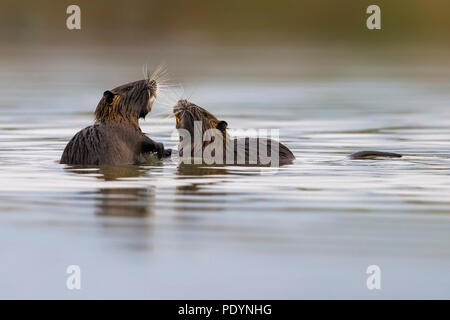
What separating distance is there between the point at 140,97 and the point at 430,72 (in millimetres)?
17699

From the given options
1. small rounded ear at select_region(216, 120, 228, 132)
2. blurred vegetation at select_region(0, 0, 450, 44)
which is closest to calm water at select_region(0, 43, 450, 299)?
small rounded ear at select_region(216, 120, 228, 132)

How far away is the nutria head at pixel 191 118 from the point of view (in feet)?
43.5

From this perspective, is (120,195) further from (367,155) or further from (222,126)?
(367,155)

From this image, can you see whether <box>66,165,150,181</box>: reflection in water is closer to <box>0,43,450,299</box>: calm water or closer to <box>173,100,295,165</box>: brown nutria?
<box>0,43,450,299</box>: calm water

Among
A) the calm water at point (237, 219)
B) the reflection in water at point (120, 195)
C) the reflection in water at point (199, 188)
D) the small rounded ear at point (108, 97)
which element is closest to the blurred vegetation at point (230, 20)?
the calm water at point (237, 219)

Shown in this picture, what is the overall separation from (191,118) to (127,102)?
0.65m

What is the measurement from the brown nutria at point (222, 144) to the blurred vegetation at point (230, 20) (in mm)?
29746

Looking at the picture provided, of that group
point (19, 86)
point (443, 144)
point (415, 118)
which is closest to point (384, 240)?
point (443, 144)

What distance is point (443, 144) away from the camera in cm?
1473

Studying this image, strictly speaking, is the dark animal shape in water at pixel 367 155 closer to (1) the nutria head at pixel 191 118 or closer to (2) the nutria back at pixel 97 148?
(1) the nutria head at pixel 191 118

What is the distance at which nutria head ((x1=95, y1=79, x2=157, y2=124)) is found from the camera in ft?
42.9

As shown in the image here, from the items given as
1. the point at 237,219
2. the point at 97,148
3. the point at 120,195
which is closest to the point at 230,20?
the point at 97,148

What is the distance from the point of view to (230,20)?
5366cm

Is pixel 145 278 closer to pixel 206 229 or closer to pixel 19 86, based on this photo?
pixel 206 229
